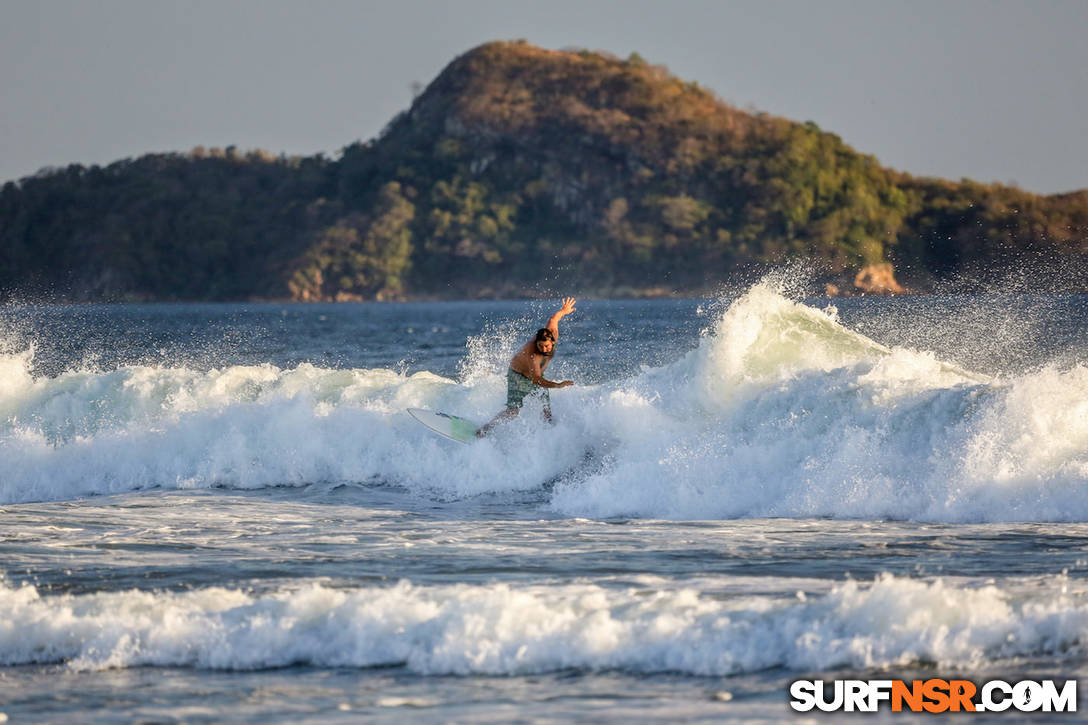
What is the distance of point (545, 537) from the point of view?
1301cm

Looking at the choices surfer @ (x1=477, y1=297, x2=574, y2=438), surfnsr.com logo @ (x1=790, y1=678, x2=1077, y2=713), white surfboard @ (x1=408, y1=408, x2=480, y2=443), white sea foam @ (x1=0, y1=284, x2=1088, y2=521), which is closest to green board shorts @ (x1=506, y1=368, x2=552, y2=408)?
surfer @ (x1=477, y1=297, x2=574, y2=438)

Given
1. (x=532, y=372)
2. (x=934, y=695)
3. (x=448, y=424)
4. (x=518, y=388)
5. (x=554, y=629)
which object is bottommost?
(x=934, y=695)

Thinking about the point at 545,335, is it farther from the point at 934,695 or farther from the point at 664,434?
the point at 934,695

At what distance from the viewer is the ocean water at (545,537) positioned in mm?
8578

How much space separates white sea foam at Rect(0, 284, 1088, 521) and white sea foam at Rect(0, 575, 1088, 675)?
174 inches

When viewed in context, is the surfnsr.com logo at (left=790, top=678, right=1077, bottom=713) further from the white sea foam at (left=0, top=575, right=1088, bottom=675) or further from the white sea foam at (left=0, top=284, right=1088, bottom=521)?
the white sea foam at (left=0, top=284, right=1088, bottom=521)

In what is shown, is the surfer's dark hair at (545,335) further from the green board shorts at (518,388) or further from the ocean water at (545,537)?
the ocean water at (545,537)

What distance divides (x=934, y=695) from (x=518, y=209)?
149571mm

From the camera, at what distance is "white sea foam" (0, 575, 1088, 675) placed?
870 centimetres

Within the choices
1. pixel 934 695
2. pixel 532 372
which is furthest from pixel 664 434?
pixel 934 695

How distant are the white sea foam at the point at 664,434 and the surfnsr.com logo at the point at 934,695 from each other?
5.62 m

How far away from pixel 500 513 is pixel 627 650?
620 centimetres

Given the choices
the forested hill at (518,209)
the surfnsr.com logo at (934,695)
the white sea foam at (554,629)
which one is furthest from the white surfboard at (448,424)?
the forested hill at (518,209)

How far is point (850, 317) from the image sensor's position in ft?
200
